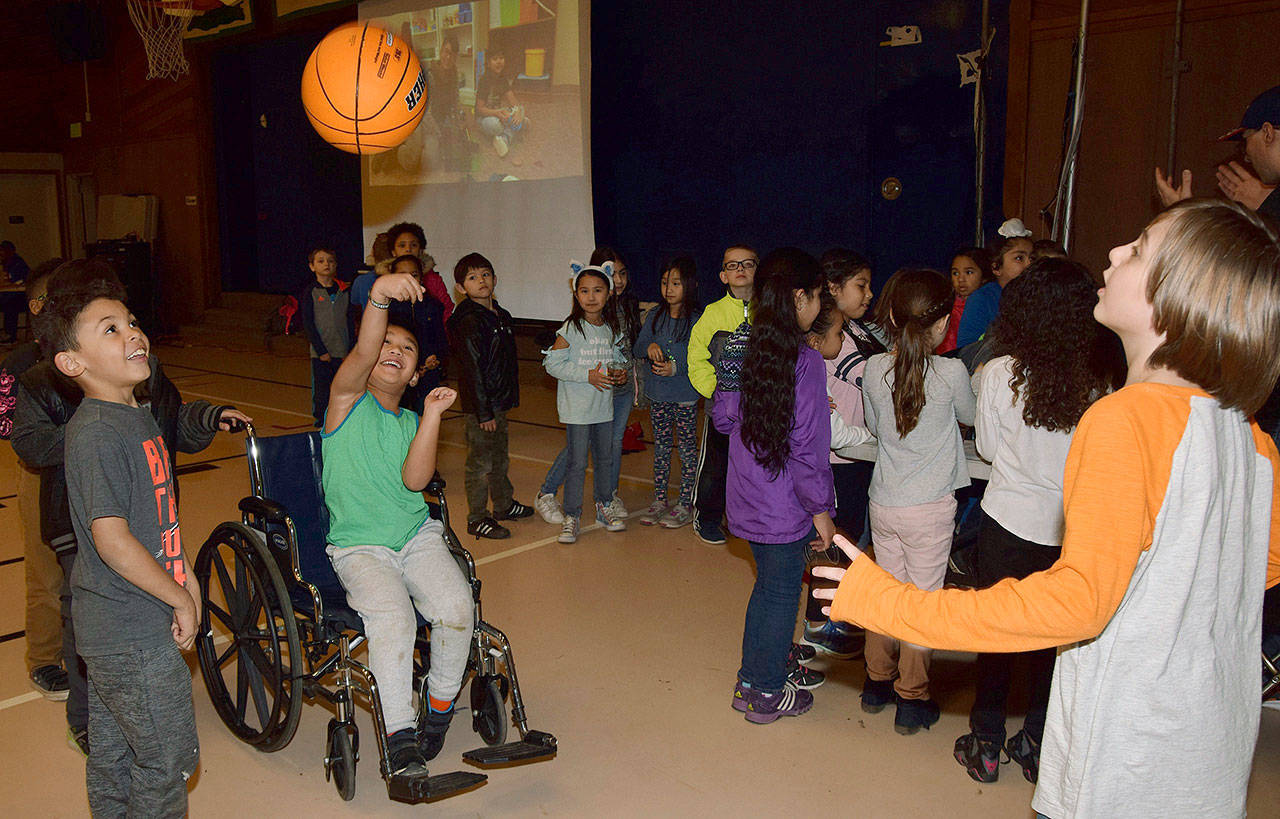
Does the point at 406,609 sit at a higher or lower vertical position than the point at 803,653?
higher

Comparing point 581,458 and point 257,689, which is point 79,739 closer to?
point 257,689

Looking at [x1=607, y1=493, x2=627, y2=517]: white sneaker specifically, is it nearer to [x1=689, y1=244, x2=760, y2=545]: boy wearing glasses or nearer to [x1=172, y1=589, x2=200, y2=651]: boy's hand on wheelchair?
[x1=689, y1=244, x2=760, y2=545]: boy wearing glasses

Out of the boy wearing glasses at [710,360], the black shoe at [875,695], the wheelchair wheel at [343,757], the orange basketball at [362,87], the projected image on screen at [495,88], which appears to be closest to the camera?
the wheelchair wheel at [343,757]

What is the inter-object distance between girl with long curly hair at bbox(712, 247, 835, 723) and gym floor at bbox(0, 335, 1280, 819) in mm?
315

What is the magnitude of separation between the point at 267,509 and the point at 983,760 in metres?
1.95

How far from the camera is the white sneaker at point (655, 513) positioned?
14.5 ft

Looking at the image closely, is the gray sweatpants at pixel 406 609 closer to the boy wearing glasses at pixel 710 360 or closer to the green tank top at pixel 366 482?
the green tank top at pixel 366 482

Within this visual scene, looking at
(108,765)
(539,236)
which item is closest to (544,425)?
(539,236)

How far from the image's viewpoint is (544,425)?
6652 mm

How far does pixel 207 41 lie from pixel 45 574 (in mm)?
10425

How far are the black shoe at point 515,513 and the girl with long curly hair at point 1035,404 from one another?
2630mm

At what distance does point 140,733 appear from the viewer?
1.71 metres

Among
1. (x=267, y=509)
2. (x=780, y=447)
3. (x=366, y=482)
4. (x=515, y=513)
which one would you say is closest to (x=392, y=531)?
(x=366, y=482)

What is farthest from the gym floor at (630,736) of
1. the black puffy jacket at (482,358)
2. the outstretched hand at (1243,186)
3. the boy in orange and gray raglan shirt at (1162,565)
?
the outstretched hand at (1243,186)
